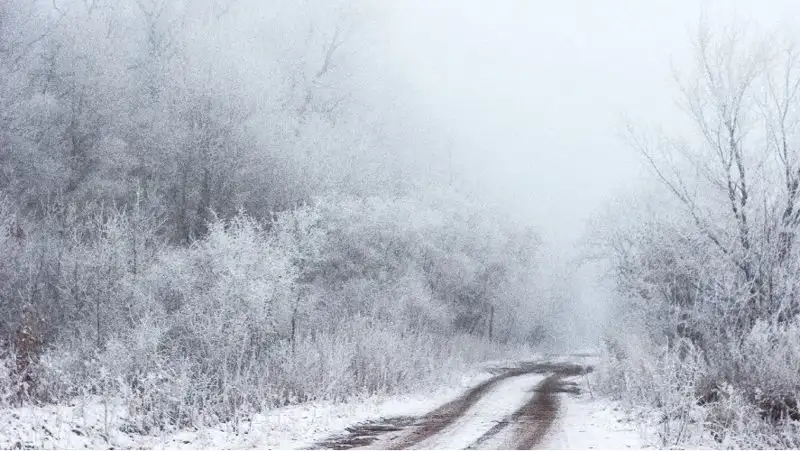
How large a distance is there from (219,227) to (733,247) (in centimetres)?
1392

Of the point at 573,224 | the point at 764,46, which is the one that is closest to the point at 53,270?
the point at 764,46

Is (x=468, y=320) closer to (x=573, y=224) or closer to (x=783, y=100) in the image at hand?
(x=783, y=100)

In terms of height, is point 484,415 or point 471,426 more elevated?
point 471,426

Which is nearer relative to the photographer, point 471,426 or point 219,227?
point 471,426

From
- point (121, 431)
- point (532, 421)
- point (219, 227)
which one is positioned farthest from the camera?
point (219, 227)

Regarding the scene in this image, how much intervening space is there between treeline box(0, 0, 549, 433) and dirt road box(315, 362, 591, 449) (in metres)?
2.04

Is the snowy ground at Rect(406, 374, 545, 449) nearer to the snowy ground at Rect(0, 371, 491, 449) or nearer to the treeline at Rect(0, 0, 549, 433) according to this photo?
the snowy ground at Rect(0, 371, 491, 449)

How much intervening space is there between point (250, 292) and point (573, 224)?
112371mm

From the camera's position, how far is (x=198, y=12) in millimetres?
43875

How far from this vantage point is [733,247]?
13.9 meters

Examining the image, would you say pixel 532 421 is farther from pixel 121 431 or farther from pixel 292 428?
pixel 121 431

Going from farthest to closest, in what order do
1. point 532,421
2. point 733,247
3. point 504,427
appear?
1. point 733,247
2. point 532,421
3. point 504,427

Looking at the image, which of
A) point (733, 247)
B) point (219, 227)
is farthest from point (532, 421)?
point (219, 227)

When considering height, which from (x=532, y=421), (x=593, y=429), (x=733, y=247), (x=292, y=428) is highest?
(x=733, y=247)
